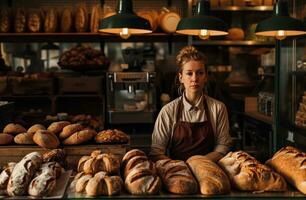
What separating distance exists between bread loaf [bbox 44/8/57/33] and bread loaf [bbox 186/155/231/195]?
384 centimetres

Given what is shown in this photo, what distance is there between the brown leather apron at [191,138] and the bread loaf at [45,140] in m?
0.86

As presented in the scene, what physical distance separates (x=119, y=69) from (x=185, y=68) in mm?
2670

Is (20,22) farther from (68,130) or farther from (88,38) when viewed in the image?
(68,130)

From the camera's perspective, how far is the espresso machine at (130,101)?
5066 mm

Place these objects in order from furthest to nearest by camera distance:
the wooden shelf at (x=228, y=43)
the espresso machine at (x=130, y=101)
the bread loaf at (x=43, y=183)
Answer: the wooden shelf at (x=228, y=43), the espresso machine at (x=130, y=101), the bread loaf at (x=43, y=183)

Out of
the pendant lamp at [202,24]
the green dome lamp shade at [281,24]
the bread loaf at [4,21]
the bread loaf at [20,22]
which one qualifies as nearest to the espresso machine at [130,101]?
the bread loaf at [20,22]

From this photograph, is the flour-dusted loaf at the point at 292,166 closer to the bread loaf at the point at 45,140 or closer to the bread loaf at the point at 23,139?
the bread loaf at the point at 45,140

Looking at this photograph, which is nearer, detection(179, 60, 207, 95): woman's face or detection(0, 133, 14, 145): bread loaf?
detection(0, 133, 14, 145): bread loaf

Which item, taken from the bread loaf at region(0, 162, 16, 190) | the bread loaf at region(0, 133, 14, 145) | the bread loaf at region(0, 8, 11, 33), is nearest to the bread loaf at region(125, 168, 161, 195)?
the bread loaf at region(0, 162, 16, 190)

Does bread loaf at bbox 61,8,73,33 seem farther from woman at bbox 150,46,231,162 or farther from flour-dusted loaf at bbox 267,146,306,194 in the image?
flour-dusted loaf at bbox 267,146,306,194

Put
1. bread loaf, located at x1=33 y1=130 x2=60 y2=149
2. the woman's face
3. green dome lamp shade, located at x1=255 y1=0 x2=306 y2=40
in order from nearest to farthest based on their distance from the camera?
bread loaf, located at x1=33 y1=130 x2=60 y2=149, green dome lamp shade, located at x1=255 y1=0 x2=306 y2=40, the woman's face

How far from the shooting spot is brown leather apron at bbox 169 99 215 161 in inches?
112

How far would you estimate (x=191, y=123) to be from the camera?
9.49 feet

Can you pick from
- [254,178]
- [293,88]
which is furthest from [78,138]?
[293,88]
